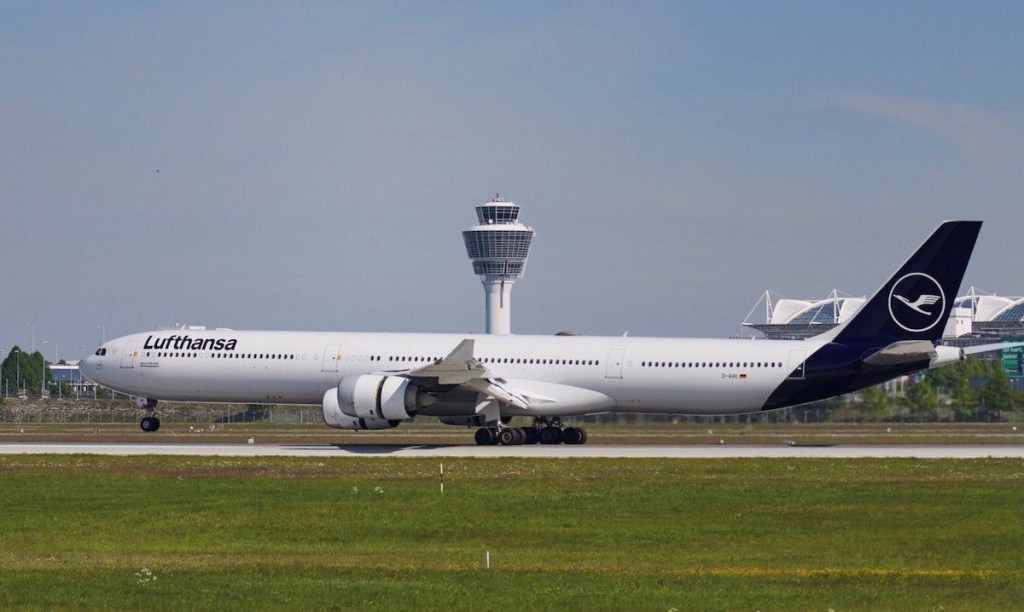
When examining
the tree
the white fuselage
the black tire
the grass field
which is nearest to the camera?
the white fuselage

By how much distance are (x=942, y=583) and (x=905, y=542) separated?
496 centimetres

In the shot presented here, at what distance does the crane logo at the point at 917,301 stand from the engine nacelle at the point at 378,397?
699 inches

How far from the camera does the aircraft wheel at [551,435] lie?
54594 mm

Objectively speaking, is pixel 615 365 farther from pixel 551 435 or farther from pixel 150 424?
pixel 150 424

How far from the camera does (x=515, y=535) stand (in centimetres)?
2703

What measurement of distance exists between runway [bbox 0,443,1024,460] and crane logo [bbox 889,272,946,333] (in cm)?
457

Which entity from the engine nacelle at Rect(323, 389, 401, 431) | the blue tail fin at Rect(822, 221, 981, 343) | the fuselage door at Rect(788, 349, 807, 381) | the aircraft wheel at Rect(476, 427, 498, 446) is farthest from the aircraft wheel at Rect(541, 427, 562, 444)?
the blue tail fin at Rect(822, 221, 981, 343)

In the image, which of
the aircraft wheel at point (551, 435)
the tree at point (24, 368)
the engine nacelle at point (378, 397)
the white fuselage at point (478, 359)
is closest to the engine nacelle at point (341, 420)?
the engine nacelle at point (378, 397)

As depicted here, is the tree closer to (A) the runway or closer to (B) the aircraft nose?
(B) the aircraft nose

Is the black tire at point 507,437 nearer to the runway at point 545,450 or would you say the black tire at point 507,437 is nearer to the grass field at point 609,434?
the runway at point 545,450

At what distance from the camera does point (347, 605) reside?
62.5ft

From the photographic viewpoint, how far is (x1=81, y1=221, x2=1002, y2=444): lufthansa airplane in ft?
165

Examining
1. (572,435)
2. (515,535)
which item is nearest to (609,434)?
(572,435)

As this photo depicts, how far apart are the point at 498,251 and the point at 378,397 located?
14519 centimetres
